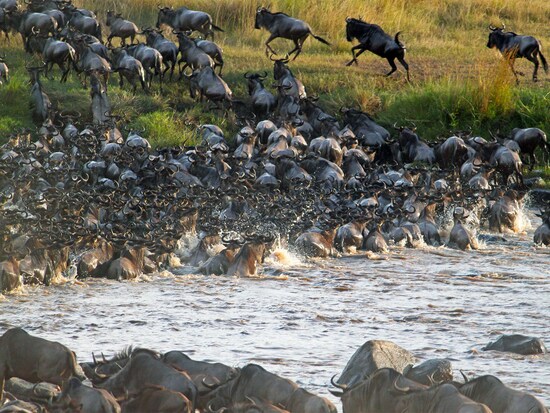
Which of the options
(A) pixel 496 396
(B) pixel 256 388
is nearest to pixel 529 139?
(A) pixel 496 396

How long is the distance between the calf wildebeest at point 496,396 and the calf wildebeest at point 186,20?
17.6 metres

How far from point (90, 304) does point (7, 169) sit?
484cm

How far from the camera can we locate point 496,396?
21.9 ft

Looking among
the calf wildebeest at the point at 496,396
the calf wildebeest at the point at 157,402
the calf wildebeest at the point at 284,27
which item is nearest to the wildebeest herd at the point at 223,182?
the calf wildebeest at the point at 284,27

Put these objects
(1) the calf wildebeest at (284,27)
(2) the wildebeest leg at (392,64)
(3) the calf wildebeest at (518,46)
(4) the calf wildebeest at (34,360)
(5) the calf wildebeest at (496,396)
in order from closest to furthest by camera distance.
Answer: (5) the calf wildebeest at (496,396) → (4) the calf wildebeest at (34,360) → (3) the calf wildebeest at (518,46) → (2) the wildebeest leg at (392,64) → (1) the calf wildebeest at (284,27)

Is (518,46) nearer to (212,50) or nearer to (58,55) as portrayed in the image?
(212,50)

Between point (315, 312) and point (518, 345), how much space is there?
2.17 metres

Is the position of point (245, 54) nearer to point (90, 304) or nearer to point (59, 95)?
point (59, 95)

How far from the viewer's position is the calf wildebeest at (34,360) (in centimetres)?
736

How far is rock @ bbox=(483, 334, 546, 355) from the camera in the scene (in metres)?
8.96

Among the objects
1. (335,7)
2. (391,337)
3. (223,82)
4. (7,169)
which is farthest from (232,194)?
(335,7)

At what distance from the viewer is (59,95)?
19797 mm

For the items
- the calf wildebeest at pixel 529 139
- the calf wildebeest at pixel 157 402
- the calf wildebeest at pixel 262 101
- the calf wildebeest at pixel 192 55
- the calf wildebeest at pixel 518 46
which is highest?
the calf wildebeest at pixel 518 46

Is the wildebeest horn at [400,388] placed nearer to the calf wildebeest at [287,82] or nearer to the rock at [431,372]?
the rock at [431,372]
